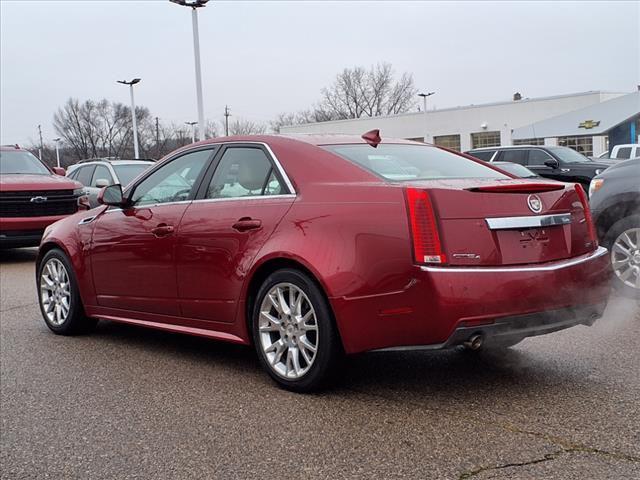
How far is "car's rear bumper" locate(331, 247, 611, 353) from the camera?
3.66 metres

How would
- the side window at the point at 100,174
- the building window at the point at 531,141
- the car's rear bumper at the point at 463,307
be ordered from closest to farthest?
the car's rear bumper at the point at 463,307, the side window at the point at 100,174, the building window at the point at 531,141

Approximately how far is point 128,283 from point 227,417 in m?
1.84

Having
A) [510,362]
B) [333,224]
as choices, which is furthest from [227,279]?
[510,362]

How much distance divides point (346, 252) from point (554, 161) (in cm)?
1399

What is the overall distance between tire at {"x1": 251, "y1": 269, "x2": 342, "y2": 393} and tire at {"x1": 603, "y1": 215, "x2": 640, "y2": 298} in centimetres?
368

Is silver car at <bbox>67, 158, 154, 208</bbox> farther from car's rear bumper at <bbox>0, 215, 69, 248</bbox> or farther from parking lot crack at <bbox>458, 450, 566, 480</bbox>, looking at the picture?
parking lot crack at <bbox>458, 450, 566, 480</bbox>

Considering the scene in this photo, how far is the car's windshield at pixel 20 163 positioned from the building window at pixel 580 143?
32.4m

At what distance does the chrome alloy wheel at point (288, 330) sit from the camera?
4.17 metres

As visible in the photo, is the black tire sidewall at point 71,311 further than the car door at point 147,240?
Yes

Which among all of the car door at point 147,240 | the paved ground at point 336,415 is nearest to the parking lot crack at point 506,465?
the paved ground at point 336,415

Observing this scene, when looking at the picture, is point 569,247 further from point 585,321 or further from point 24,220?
point 24,220

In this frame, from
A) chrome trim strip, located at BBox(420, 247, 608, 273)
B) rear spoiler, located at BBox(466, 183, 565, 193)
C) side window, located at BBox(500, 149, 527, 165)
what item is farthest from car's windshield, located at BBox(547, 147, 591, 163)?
chrome trim strip, located at BBox(420, 247, 608, 273)

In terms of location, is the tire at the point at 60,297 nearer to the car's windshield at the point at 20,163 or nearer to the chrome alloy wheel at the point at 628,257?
the chrome alloy wheel at the point at 628,257

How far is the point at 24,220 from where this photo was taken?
38.8 ft
